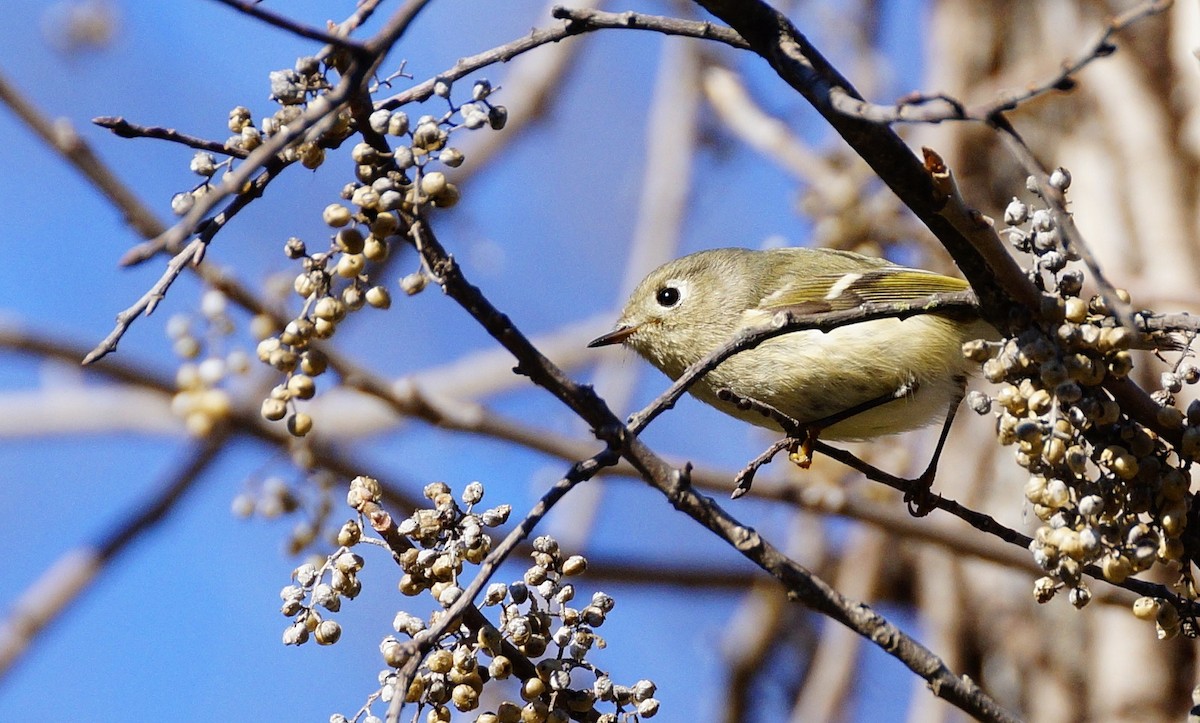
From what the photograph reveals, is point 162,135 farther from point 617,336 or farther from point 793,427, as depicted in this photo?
point 617,336

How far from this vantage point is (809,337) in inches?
81.4

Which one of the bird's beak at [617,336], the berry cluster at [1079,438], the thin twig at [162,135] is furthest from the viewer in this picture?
the bird's beak at [617,336]

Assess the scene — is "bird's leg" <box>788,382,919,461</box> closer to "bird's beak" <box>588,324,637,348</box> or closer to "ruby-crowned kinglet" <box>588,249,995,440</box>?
"ruby-crowned kinglet" <box>588,249,995,440</box>

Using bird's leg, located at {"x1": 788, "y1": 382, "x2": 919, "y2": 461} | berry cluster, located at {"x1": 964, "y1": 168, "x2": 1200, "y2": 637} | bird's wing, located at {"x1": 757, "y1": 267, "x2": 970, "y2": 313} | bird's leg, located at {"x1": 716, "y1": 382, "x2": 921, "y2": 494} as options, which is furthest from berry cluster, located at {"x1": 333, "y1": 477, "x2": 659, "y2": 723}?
bird's wing, located at {"x1": 757, "y1": 267, "x2": 970, "y2": 313}

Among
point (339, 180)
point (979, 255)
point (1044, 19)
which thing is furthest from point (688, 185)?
point (979, 255)

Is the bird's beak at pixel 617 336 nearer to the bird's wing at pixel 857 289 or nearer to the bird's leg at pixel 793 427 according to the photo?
the bird's wing at pixel 857 289

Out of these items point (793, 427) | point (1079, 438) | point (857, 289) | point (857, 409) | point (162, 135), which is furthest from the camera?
point (857, 289)

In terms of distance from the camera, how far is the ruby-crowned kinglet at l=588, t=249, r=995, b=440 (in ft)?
6.62

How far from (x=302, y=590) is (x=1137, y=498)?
28.9 inches

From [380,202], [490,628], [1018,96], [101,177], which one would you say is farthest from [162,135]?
[101,177]

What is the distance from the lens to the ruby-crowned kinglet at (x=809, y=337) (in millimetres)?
2018

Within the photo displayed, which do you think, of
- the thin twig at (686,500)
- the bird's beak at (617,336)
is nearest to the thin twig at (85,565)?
the bird's beak at (617,336)

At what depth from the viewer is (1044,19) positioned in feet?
11.2

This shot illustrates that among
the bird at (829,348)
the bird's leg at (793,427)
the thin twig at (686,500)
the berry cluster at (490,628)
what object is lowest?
the berry cluster at (490,628)
